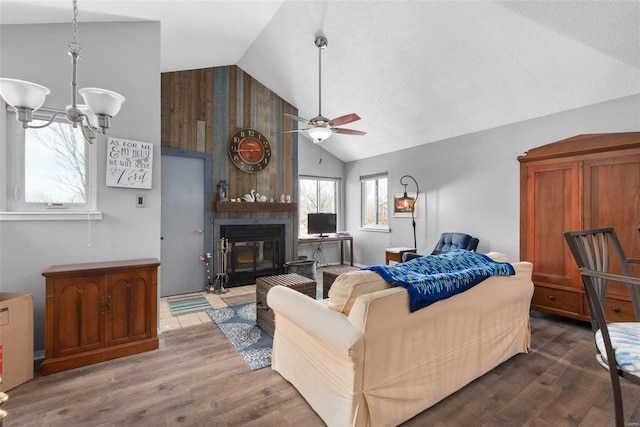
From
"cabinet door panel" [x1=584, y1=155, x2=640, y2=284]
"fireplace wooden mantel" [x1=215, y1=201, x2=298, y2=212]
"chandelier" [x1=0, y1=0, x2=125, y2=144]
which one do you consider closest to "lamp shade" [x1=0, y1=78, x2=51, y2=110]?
"chandelier" [x1=0, y1=0, x2=125, y2=144]

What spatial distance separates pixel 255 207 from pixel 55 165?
8.69ft

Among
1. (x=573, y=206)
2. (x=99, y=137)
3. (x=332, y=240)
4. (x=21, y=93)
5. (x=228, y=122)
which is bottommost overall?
(x=332, y=240)

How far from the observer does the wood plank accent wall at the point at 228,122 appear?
4355 mm

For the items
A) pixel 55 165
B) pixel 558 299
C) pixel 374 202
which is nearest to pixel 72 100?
pixel 55 165

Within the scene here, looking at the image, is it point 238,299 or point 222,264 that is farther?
point 222,264

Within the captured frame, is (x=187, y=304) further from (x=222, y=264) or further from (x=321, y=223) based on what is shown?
(x=321, y=223)

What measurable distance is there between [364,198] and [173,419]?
546 cm

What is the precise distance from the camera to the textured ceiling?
258cm

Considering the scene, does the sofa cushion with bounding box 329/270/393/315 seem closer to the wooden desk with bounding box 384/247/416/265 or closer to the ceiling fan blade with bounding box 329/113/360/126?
the ceiling fan blade with bounding box 329/113/360/126

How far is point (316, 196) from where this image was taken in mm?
6703

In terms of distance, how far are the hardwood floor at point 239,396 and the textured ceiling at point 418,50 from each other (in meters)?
2.74

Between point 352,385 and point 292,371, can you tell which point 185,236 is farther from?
point 352,385

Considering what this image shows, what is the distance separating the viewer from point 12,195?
2387 mm

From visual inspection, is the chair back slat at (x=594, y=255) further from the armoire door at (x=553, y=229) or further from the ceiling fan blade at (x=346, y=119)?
the ceiling fan blade at (x=346, y=119)
